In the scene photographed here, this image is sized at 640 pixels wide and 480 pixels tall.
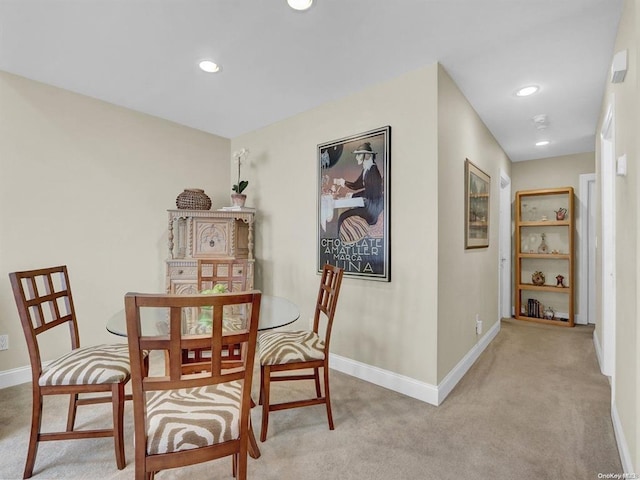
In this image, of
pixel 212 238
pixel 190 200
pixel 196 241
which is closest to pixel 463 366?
pixel 212 238

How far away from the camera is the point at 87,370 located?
1.56m

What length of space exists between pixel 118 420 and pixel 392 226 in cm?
207

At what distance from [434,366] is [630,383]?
102 cm

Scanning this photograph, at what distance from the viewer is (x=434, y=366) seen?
2.26 m

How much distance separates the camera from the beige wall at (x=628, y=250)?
1.38 metres

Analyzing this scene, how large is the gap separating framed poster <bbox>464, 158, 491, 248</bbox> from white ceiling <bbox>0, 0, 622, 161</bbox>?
2.09ft

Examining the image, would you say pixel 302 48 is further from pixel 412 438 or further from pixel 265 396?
pixel 412 438

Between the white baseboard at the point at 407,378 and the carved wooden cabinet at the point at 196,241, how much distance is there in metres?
1.14

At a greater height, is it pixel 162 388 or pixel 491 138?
pixel 491 138

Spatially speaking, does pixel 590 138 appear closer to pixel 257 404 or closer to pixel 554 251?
pixel 554 251

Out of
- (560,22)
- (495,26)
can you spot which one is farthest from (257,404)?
(560,22)

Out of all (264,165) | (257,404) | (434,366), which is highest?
(264,165)

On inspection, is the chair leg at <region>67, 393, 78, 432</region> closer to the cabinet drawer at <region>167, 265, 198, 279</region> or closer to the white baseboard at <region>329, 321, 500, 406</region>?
the cabinet drawer at <region>167, 265, 198, 279</region>

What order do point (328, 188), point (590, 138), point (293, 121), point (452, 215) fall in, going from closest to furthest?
point (452, 215)
point (328, 188)
point (293, 121)
point (590, 138)
